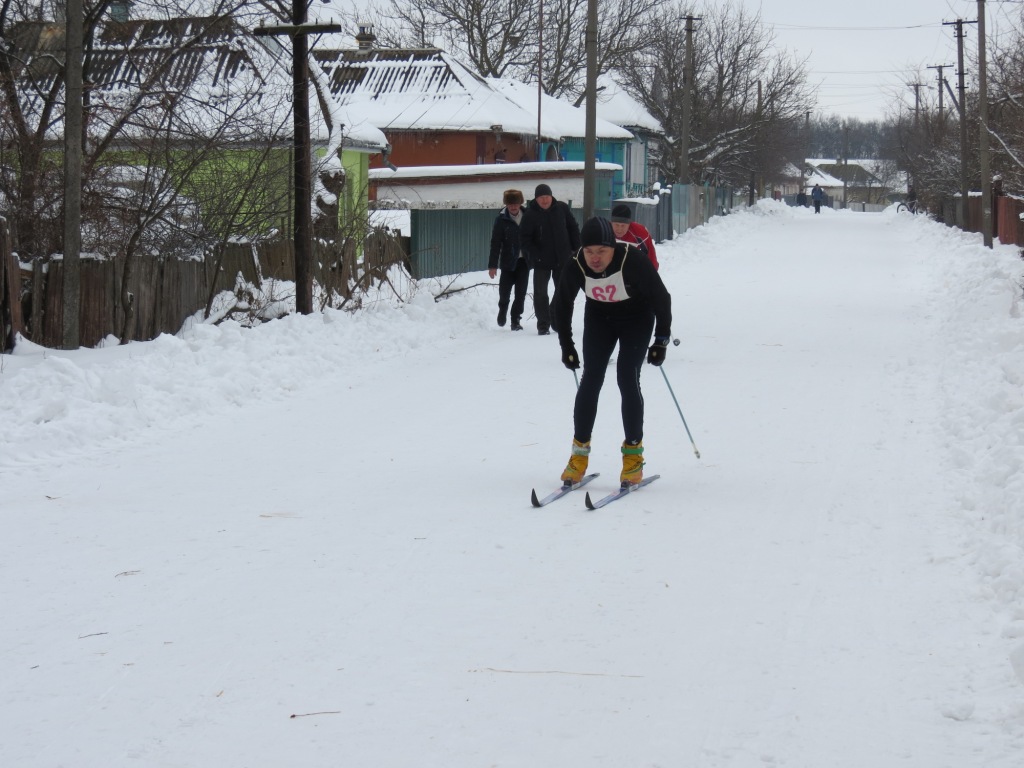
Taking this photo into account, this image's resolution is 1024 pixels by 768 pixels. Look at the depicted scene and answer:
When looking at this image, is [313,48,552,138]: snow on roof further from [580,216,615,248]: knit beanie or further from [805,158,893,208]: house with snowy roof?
[805,158,893,208]: house with snowy roof

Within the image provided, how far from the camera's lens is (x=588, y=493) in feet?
23.6

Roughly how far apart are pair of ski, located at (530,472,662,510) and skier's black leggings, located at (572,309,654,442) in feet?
0.86

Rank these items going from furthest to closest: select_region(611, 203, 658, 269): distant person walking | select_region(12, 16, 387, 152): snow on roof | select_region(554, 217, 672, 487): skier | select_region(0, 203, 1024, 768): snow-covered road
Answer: select_region(12, 16, 387, 152): snow on roof < select_region(611, 203, 658, 269): distant person walking < select_region(554, 217, 672, 487): skier < select_region(0, 203, 1024, 768): snow-covered road

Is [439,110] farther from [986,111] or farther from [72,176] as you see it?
[72,176]

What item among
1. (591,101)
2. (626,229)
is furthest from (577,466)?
(591,101)

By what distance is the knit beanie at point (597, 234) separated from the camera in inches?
293

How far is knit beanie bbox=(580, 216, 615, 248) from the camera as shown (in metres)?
7.45

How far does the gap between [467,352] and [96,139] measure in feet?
14.7

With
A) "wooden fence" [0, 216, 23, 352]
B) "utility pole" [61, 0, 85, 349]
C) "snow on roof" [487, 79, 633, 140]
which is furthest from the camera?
"snow on roof" [487, 79, 633, 140]

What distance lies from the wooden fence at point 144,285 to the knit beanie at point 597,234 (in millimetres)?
5977

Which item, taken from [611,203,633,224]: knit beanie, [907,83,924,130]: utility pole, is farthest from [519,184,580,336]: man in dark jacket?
[907,83,924,130]: utility pole

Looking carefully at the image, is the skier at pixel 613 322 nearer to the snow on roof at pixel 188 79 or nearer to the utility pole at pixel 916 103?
the snow on roof at pixel 188 79

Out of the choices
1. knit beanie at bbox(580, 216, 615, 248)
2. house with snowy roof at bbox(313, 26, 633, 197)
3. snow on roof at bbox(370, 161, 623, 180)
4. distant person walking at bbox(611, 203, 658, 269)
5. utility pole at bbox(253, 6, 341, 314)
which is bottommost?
knit beanie at bbox(580, 216, 615, 248)

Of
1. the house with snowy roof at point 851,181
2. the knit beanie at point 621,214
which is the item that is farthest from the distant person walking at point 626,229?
the house with snowy roof at point 851,181
